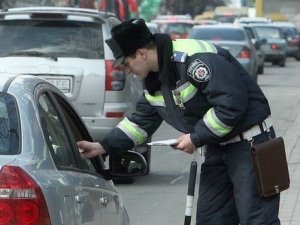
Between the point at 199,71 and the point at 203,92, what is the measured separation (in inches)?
4.7

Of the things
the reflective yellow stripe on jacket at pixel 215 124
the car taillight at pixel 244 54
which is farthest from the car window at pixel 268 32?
the reflective yellow stripe on jacket at pixel 215 124

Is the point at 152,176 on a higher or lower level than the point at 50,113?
lower

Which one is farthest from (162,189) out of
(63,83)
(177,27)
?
(177,27)

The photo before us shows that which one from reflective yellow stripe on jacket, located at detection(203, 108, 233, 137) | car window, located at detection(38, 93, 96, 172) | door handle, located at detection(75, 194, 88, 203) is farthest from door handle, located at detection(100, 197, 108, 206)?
reflective yellow stripe on jacket, located at detection(203, 108, 233, 137)

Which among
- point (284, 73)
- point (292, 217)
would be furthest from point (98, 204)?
point (284, 73)

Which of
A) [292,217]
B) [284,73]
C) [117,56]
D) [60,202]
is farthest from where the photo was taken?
[284,73]

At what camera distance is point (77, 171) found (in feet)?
16.9

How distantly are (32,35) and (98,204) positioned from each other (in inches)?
283

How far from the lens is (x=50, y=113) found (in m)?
5.21

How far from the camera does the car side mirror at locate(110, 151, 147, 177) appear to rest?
5848mm

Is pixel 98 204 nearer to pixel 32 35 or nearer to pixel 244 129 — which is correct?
pixel 244 129

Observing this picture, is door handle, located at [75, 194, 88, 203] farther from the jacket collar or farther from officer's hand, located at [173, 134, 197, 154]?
the jacket collar

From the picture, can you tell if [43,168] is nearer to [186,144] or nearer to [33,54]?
[186,144]

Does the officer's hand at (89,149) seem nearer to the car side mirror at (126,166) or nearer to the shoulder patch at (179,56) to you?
the car side mirror at (126,166)
